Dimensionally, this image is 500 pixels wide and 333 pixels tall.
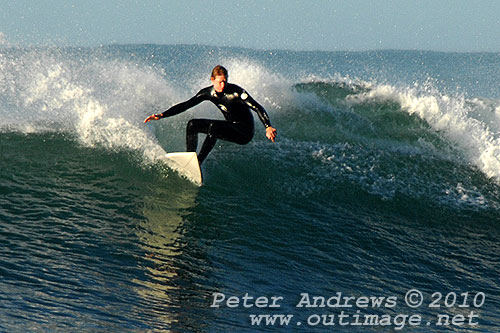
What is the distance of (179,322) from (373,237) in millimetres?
3435

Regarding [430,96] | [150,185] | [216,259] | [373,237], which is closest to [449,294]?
[373,237]

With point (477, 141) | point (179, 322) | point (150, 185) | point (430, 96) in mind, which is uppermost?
point (430, 96)

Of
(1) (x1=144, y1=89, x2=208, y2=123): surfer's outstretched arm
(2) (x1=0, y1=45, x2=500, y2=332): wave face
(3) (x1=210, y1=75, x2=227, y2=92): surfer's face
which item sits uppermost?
(3) (x1=210, y1=75, x2=227, y2=92): surfer's face

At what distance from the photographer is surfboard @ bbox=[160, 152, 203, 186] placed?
25.8 feet

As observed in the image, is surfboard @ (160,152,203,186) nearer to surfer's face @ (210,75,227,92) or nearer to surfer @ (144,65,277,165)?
surfer @ (144,65,277,165)

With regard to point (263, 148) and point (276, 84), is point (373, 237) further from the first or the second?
point (276, 84)

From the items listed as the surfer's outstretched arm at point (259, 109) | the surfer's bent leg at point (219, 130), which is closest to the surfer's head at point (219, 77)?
the surfer's outstretched arm at point (259, 109)

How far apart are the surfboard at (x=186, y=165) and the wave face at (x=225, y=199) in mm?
A: 130

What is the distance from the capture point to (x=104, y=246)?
6.23 m

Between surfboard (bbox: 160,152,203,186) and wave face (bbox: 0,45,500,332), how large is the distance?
0.43 feet

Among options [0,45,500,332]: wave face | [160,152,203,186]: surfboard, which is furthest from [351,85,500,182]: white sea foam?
[160,152,203,186]: surfboard

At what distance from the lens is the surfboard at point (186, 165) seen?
7855 mm

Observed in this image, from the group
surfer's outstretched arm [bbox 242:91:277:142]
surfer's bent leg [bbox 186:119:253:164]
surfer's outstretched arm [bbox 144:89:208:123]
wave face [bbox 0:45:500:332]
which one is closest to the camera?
wave face [bbox 0:45:500:332]

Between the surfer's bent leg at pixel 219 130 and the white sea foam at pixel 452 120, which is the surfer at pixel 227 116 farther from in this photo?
the white sea foam at pixel 452 120
